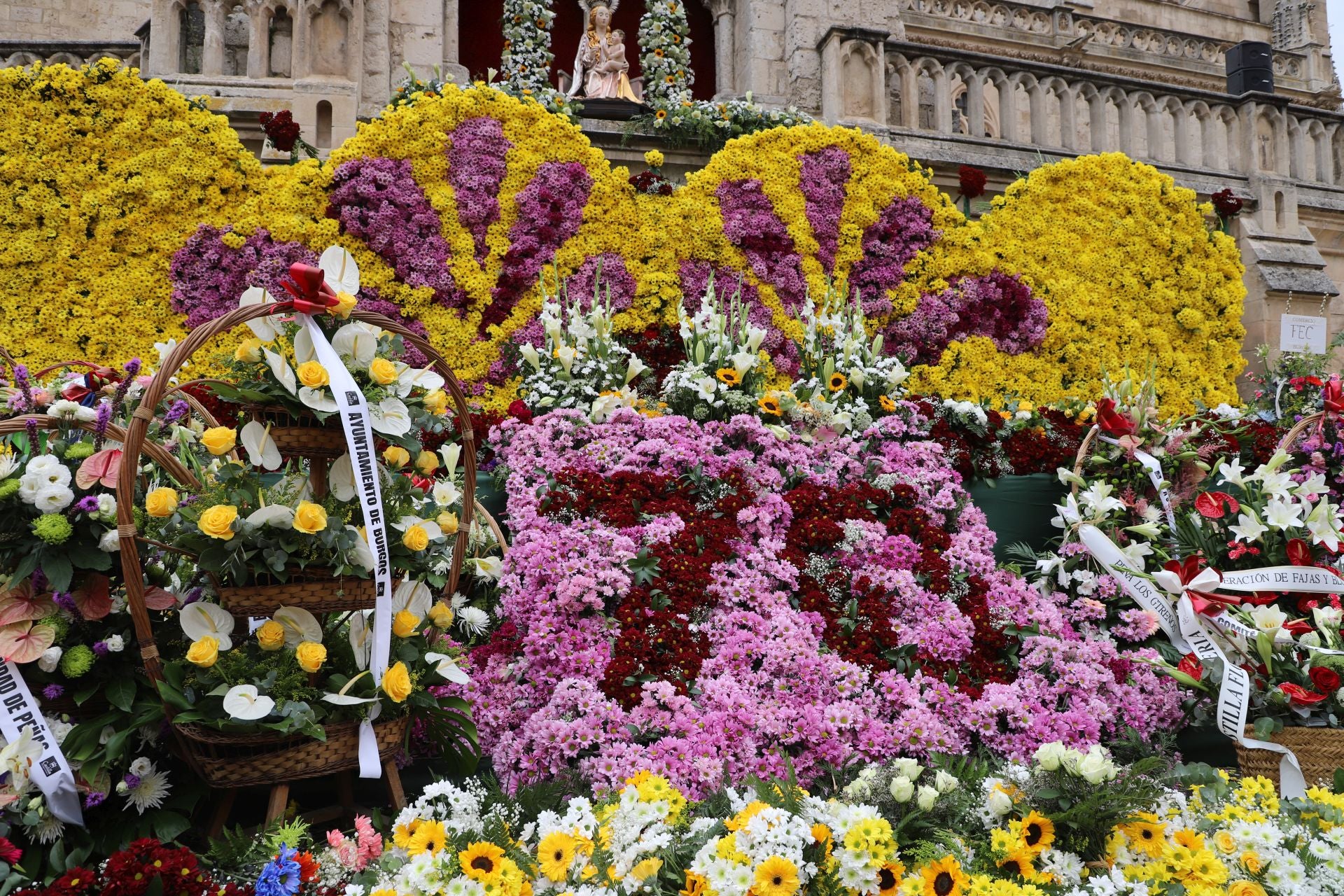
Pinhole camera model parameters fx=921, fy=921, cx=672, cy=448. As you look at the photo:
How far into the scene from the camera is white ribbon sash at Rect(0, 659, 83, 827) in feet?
6.80

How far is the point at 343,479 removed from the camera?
2.28 m

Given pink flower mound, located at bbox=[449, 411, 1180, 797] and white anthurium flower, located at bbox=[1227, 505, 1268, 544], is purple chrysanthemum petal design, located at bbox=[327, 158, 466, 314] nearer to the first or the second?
pink flower mound, located at bbox=[449, 411, 1180, 797]

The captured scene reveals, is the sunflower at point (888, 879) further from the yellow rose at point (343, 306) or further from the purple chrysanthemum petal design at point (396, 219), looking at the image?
the purple chrysanthemum petal design at point (396, 219)

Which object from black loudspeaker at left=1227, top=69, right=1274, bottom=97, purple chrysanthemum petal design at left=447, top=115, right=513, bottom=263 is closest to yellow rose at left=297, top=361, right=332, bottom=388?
purple chrysanthemum petal design at left=447, top=115, right=513, bottom=263

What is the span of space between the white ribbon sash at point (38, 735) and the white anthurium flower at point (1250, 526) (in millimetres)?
3655

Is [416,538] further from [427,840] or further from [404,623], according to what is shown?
[427,840]

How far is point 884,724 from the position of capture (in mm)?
2787

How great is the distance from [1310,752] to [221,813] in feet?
10.3

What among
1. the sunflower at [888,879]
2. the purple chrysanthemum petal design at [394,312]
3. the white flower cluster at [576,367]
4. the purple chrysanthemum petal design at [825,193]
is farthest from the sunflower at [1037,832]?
the purple chrysanthemum petal design at [825,193]

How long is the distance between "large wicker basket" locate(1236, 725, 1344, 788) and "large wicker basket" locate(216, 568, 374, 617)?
2.70m

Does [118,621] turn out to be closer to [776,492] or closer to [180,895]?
[180,895]

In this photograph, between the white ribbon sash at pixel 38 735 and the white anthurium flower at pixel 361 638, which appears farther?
the white anthurium flower at pixel 361 638

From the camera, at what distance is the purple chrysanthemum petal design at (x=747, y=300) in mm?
6812

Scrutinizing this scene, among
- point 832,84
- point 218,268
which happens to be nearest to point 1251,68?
point 832,84
